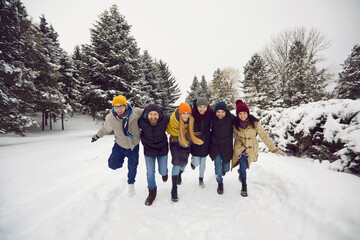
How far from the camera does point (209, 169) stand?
15.1ft

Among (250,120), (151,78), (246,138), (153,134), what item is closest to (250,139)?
(246,138)

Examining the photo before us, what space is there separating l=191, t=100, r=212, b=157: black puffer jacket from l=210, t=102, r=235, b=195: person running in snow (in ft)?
0.35

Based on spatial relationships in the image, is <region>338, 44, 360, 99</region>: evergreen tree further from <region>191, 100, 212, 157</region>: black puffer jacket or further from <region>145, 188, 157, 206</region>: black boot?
<region>145, 188, 157, 206</region>: black boot

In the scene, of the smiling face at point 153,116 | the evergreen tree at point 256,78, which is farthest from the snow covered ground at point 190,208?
the evergreen tree at point 256,78

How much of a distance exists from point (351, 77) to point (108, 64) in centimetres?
2533

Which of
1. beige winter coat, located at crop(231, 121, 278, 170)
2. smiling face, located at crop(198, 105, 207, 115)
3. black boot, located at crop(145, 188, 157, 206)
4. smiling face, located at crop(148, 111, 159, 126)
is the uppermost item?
smiling face, located at crop(198, 105, 207, 115)

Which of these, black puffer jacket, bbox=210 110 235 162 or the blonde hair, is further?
black puffer jacket, bbox=210 110 235 162

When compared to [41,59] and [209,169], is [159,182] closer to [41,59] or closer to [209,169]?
[209,169]

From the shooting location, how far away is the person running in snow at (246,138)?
2.99 meters

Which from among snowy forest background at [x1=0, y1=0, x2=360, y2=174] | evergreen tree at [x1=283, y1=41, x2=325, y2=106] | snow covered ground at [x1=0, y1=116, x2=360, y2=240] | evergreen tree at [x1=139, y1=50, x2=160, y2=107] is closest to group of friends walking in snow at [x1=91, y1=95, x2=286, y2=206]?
snow covered ground at [x1=0, y1=116, x2=360, y2=240]

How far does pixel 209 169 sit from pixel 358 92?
69.2 ft

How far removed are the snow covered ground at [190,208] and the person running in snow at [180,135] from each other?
0.68 m

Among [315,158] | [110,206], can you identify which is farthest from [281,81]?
[110,206]

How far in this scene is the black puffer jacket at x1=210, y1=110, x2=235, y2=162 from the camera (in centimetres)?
307
